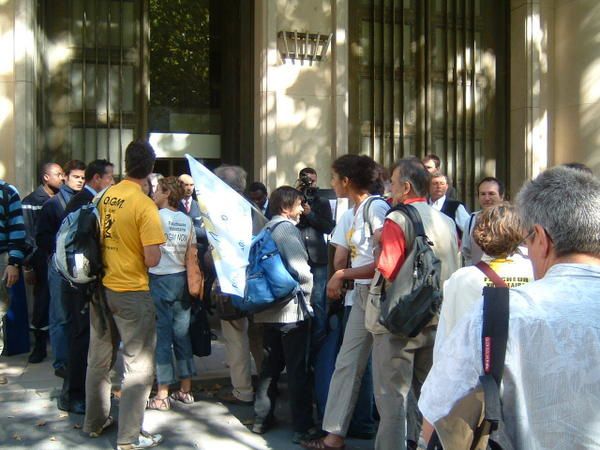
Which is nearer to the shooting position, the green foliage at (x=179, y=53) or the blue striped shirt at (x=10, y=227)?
the blue striped shirt at (x=10, y=227)

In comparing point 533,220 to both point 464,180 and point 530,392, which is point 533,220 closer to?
point 530,392

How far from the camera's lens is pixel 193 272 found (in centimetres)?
608

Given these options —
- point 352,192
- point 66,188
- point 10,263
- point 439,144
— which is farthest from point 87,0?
point 352,192

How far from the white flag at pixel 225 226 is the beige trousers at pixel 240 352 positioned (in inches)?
35.8

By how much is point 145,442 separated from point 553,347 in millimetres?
3984

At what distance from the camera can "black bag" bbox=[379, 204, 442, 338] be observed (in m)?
4.09

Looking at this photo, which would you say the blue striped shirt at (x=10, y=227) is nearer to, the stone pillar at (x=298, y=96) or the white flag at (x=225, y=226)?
the white flag at (x=225, y=226)

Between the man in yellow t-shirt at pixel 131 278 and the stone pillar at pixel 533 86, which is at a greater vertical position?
the stone pillar at pixel 533 86

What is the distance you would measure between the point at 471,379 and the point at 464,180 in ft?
33.2

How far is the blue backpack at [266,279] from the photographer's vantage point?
5.23 meters

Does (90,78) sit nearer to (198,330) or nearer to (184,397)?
(198,330)

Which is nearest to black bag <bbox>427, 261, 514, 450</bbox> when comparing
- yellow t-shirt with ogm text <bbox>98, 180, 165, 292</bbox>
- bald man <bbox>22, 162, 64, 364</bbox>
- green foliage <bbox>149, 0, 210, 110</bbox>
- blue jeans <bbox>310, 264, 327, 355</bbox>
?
yellow t-shirt with ogm text <bbox>98, 180, 165, 292</bbox>

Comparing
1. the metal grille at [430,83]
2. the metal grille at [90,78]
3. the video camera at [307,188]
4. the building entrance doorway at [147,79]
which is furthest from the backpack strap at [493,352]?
the metal grille at [430,83]

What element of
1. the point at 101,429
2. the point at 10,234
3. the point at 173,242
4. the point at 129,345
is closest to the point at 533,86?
the point at 173,242
